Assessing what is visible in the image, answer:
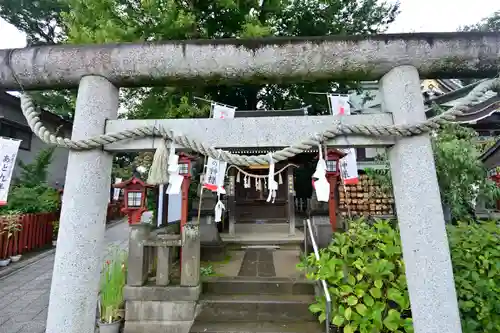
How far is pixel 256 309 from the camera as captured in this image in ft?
14.3

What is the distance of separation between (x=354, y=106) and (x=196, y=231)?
13.2 metres

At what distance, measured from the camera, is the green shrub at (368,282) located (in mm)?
2736

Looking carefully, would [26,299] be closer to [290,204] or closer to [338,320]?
[338,320]

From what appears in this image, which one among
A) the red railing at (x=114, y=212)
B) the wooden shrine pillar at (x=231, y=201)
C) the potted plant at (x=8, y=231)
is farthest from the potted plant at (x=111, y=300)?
the red railing at (x=114, y=212)

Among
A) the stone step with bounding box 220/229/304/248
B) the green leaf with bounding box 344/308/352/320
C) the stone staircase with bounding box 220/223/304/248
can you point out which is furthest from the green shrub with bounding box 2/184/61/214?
the green leaf with bounding box 344/308/352/320

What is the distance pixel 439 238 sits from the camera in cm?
175

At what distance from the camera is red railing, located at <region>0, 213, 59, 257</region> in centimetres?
813

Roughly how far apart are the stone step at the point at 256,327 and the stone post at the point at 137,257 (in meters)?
1.18

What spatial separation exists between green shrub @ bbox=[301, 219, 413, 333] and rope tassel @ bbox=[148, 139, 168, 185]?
6.94ft

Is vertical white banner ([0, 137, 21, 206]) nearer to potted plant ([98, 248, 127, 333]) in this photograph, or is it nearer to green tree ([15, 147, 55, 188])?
potted plant ([98, 248, 127, 333])

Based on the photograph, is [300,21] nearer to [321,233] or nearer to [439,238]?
[321,233]

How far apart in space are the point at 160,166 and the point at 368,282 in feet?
8.24

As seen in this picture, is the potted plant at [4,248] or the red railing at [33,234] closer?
the potted plant at [4,248]

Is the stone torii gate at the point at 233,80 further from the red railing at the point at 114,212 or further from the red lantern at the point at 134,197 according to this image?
the red railing at the point at 114,212
